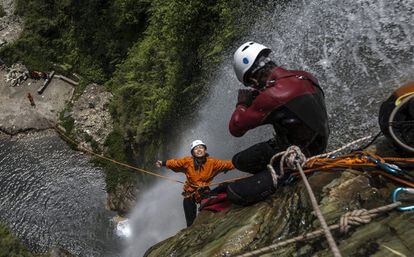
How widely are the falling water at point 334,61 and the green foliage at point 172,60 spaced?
816mm

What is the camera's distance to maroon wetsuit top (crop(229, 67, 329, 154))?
16.0 feet

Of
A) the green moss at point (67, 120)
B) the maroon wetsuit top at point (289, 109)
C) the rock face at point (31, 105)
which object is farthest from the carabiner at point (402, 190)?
the rock face at point (31, 105)

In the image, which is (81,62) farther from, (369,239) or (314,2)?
(369,239)

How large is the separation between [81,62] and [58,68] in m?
1.49

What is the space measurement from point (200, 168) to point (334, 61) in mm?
3922

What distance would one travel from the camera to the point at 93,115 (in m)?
22.1

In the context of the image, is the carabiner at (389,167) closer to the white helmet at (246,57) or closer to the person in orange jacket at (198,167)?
the white helmet at (246,57)

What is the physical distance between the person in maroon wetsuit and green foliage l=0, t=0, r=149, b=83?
16.2 meters

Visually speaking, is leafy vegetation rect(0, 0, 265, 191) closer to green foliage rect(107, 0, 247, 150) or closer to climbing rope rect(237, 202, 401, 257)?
green foliage rect(107, 0, 247, 150)

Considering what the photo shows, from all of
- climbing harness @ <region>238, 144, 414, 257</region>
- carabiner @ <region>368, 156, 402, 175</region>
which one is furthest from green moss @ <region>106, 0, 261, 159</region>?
Answer: carabiner @ <region>368, 156, 402, 175</region>

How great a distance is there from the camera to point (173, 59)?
588 inches

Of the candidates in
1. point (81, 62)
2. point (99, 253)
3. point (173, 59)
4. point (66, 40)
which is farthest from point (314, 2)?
point (66, 40)

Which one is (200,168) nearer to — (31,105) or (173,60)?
(173,60)

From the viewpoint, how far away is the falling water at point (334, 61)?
803 cm
